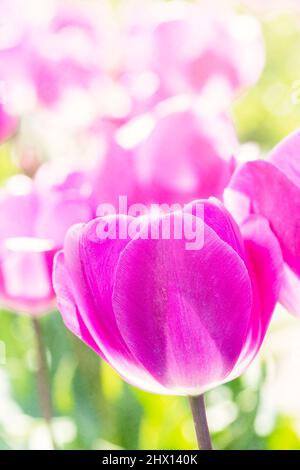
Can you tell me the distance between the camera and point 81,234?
10.8 inches

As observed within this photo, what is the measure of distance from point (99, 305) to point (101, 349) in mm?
21

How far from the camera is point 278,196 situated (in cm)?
27

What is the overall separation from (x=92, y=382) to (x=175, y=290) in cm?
23

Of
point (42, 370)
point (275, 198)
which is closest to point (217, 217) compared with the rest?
point (275, 198)

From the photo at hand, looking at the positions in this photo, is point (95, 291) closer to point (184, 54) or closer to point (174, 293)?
point (174, 293)

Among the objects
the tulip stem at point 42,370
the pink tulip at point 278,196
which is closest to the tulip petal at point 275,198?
the pink tulip at point 278,196

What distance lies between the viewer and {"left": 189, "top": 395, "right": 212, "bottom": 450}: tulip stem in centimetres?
29

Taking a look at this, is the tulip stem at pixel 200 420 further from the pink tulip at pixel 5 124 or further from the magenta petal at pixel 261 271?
the pink tulip at pixel 5 124

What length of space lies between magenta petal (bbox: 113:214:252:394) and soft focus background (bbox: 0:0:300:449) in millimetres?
110

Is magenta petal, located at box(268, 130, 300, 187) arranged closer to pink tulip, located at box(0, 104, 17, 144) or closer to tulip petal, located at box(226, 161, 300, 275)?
tulip petal, located at box(226, 161, 300, 275)

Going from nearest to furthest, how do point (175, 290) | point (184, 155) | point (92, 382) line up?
point (175, 290)
point (184, 155)
point (92, 382)

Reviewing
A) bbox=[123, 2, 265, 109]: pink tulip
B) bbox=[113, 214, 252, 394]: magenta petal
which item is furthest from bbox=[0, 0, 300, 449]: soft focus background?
bbox=[113, 214, 252, 394]: magenta petal

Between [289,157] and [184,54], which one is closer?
[289,157]

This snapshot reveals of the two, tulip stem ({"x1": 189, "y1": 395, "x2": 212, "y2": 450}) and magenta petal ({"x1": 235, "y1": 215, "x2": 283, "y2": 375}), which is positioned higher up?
magenta petal ({"x1": 235, "y1": 215, "x2": 283, "y2": 375})
